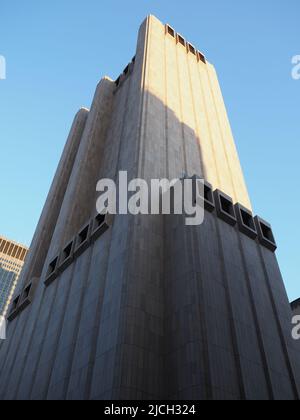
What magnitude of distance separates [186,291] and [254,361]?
624cm

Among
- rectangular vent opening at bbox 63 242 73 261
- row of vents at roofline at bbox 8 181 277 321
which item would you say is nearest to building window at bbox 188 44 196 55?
row of vents at roofline at bbox 8 181 277 321

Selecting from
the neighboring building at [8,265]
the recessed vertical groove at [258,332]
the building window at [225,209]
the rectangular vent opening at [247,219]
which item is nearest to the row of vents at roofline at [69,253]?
the building window at [225,209]

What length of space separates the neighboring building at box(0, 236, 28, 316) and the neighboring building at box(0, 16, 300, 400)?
146539mm

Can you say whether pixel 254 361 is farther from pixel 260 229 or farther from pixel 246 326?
pixel 260 229

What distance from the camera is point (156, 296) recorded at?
87.1 ft

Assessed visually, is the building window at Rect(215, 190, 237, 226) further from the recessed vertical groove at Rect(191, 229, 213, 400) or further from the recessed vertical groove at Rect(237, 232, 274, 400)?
the recessed vertical groove at Rect(191, 229, 213, 400)

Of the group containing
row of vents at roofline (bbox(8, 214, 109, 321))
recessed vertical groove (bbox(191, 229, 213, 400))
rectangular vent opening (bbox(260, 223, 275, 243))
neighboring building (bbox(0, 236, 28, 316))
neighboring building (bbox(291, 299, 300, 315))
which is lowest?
recessed vertical groove (bbox(191, 229, 213, 400))

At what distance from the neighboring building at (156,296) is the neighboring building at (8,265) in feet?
481

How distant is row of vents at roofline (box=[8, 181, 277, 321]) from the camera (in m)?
34.1

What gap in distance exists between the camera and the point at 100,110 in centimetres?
6178

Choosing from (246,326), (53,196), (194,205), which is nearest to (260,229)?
(194,205)

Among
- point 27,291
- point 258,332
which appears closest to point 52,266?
point 27,291

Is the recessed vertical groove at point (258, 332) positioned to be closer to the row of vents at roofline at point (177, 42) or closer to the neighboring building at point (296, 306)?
the neighboring building at point (296, 306)

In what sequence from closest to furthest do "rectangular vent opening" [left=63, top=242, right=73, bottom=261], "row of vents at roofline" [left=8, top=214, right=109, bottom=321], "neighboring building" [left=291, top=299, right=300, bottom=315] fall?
"row of vents at roofline" [left=8, top=214, right=109, bottom=321] → "rectangular vent opening" [left=63, top=242, right=73, bottom=261] → "neighboring building" [left=291, top=299, right=300, bottom=315]
